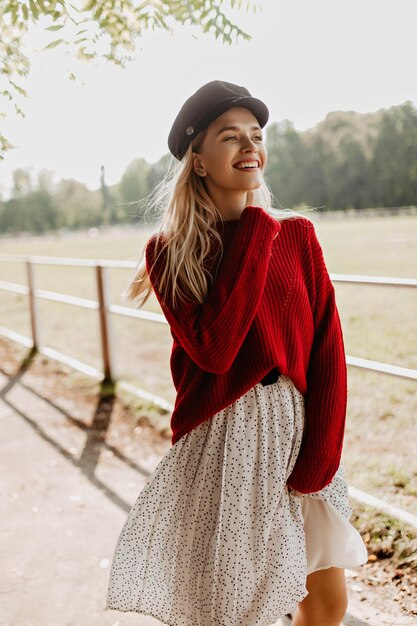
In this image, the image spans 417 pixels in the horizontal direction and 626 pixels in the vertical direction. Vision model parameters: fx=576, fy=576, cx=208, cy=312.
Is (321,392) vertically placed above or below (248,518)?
above

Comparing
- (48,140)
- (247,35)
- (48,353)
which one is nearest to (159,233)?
(247,35)

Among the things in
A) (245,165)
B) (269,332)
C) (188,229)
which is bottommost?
(269,332)

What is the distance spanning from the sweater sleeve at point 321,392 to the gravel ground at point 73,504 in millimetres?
892

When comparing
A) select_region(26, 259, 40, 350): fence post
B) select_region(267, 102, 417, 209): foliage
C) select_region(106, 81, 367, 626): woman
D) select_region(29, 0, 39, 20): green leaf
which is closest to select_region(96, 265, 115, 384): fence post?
select_region(267, 102, 417, 209): foliage

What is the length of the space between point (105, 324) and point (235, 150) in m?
3.42

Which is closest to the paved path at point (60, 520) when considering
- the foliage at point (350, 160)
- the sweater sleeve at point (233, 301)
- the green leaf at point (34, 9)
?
the sweater sleeve at point (233, 301)

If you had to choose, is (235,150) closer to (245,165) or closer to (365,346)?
(245,165)

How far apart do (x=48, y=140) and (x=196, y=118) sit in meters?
2.63

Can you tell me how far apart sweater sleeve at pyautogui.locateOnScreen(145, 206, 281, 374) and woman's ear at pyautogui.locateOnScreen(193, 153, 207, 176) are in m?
0.23

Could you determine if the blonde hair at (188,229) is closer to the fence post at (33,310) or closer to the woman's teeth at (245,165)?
the woman's teeth at (245,165)

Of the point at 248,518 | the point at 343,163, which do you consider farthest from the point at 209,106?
the point at 343,163

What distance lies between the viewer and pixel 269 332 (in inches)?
60.4

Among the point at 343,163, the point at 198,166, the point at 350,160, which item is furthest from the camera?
the point at 343,163

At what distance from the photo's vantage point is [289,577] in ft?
5.14
